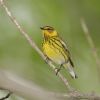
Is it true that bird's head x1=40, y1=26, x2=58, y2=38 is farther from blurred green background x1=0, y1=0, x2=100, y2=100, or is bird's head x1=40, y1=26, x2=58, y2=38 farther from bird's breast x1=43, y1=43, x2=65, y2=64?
blurred green background x1=0, y1=0, x2=100, y2=100

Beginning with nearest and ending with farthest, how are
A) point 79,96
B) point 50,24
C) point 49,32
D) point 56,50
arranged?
point 79,96
point 49,32
point 56,50
point 50,24

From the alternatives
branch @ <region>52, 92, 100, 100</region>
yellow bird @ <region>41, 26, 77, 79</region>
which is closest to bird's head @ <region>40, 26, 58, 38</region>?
yellow bird @ <region>41, 26, 77, 79</region>

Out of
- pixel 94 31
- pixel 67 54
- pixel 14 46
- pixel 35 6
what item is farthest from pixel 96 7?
pixel 67 54

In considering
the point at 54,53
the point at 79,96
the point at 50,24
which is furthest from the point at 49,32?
the point at 50,24

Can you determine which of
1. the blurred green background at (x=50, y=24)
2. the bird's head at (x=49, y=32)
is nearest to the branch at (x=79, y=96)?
the bird's head at (x=49, y=32)

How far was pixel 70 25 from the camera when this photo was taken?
492 cm

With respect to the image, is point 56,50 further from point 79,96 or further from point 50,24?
point 50,24

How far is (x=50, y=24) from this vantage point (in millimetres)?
5039

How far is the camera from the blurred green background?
437 cm

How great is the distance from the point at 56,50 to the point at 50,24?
223cm

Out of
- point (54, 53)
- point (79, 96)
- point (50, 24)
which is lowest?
point (79, 96)

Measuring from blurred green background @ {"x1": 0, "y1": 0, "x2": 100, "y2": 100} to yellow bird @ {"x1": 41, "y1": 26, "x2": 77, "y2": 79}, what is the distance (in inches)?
50.5

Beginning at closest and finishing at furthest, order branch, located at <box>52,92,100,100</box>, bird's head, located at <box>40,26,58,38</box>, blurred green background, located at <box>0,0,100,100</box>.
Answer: branch, located at <box>52,92,100,100</box>, bird's head, located at <box>40,26,58,38</box>, blurred green background, located at <box>0,0,100,100</box>

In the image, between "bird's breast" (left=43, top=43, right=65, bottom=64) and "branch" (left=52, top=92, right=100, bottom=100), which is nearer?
"branch" (left=52, top=92, right=100, bottom=100)
